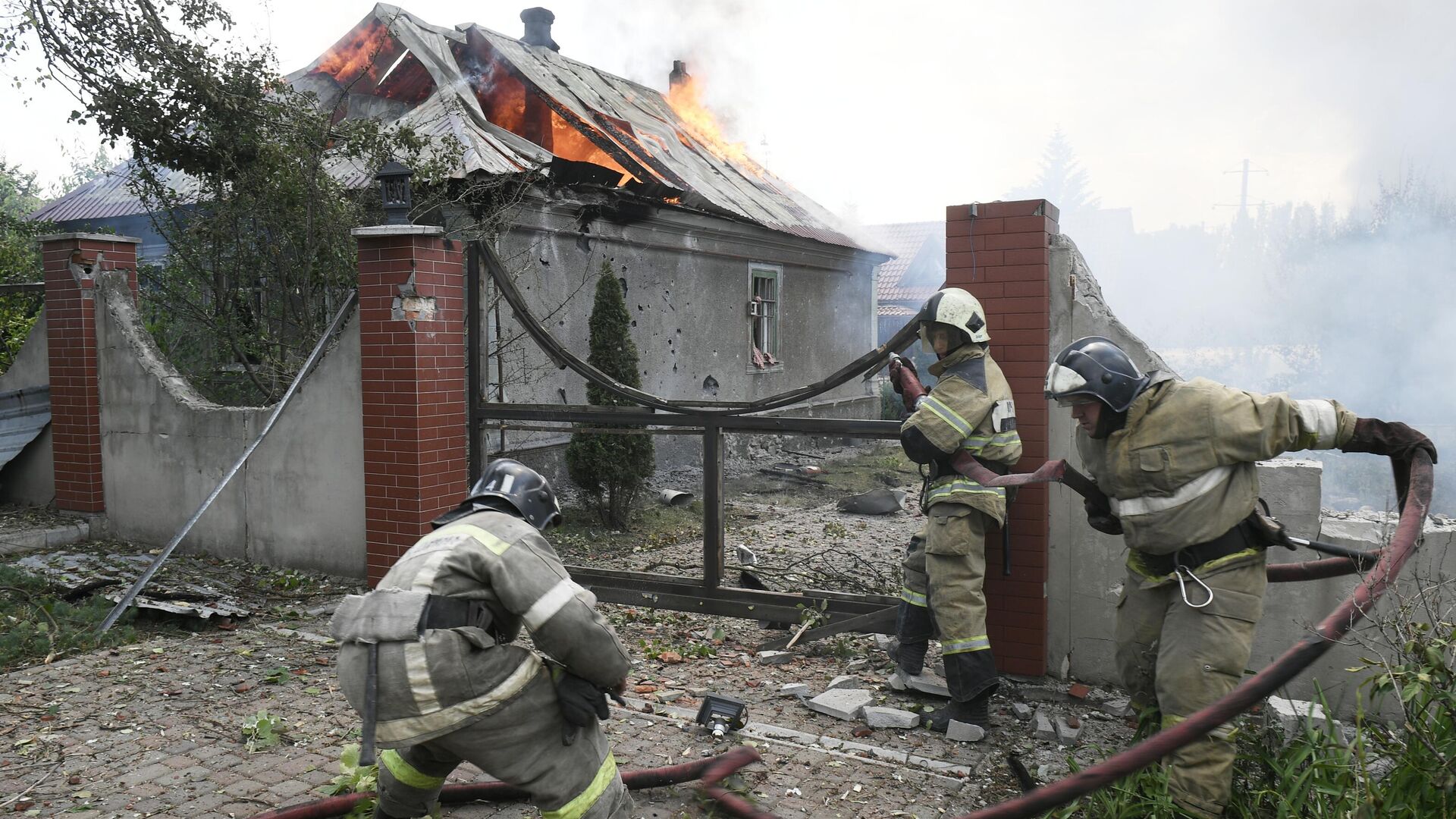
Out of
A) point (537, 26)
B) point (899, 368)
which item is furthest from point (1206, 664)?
point (537, 26)

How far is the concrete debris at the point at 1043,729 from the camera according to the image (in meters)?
4.23

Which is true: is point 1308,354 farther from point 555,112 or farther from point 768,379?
point 555,112

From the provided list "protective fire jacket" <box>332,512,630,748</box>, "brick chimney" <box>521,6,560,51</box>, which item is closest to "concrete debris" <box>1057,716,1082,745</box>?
"protective fire jacket" <box>332,512,630,748</box>

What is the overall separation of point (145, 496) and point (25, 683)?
3.22 m

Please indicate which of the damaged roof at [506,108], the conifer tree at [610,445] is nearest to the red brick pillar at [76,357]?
the damaged roof at [506,108]

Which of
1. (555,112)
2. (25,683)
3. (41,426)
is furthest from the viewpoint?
(555,112)

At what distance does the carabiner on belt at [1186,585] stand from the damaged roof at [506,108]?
7.77m

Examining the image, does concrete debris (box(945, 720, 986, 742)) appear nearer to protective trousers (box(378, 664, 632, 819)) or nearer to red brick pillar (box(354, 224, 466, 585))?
protective trousers (box(378, 664, 632, 819))

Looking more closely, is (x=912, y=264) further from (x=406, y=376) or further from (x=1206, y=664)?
(x=1206, y=664)

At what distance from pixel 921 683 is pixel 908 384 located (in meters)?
1.48

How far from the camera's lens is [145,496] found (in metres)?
7.76

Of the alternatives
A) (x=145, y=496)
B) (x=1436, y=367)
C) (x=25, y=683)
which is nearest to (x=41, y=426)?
(x=145, y=496)

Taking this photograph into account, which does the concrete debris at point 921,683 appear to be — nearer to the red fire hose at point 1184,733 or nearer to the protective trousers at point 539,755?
the red fire hose at point 1184,733

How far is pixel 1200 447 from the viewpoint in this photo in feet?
11.0
